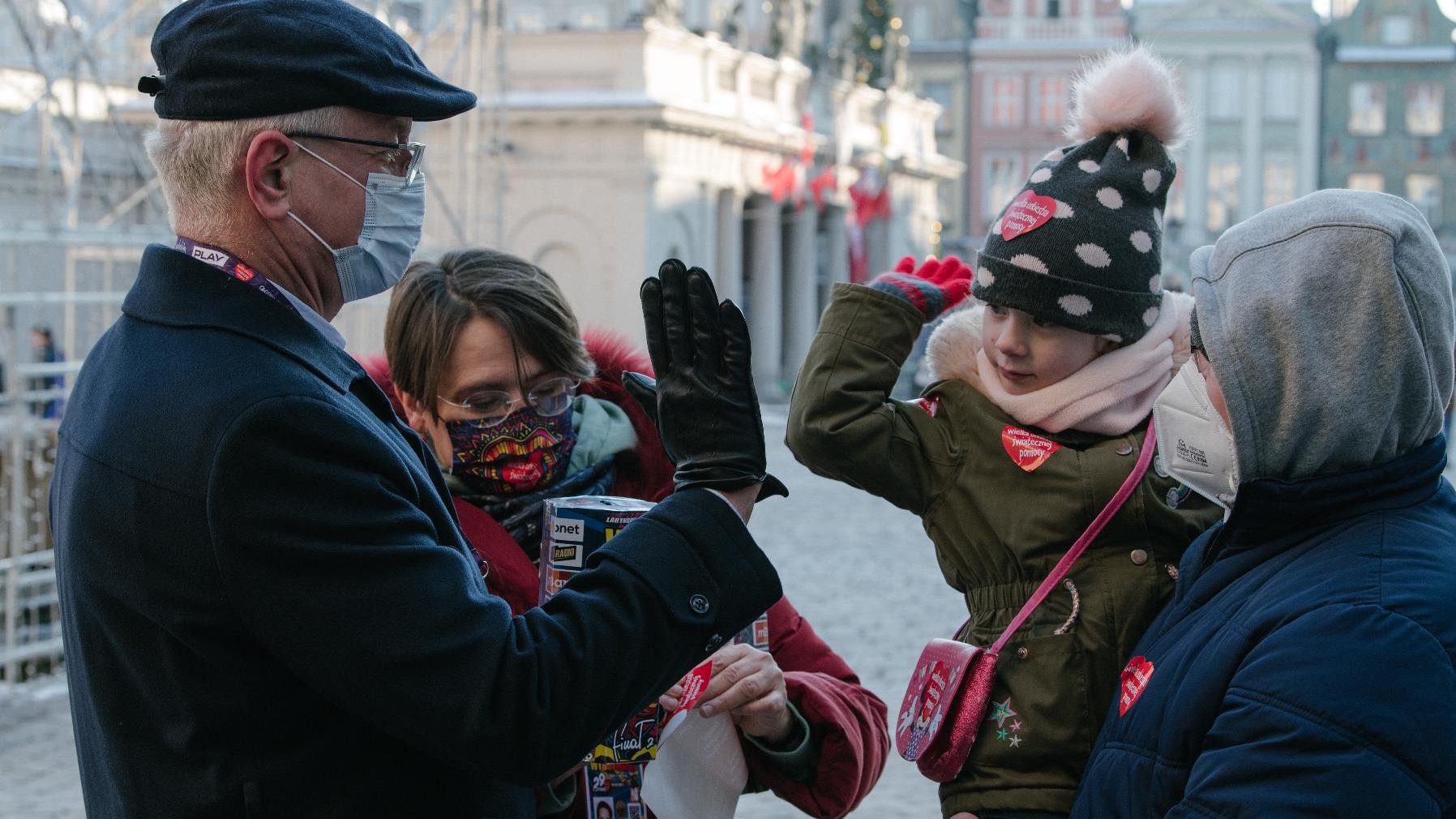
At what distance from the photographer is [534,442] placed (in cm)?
284

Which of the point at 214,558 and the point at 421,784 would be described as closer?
the point at 214,558

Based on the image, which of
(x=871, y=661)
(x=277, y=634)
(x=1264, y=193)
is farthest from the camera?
(x=1264, y=193)

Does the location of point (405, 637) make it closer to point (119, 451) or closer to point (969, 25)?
point (119, 451)

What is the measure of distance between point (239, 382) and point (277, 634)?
0.28 meters

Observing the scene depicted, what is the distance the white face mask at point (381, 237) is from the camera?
2092 mm

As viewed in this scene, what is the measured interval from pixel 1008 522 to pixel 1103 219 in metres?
0.53

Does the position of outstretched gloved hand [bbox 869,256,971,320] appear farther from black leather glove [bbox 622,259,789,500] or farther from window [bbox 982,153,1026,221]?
window [bbox 982,153,1026,221]

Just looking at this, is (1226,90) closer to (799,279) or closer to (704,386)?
(799,279)

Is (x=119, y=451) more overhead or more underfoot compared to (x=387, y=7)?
more underfoot

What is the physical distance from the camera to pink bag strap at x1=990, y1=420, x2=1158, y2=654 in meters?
2.63

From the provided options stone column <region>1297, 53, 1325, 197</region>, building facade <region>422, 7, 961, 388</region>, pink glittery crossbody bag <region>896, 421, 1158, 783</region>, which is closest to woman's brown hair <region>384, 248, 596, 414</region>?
pink glittery crossbody bag <region>896, 421, 1158, 783</region>

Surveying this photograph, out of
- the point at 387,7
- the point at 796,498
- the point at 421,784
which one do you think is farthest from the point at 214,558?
the point at 796,498

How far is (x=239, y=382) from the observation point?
1.83m

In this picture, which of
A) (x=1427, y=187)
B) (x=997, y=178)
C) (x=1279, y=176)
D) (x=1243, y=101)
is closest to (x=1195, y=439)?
(x=997, y=178)
